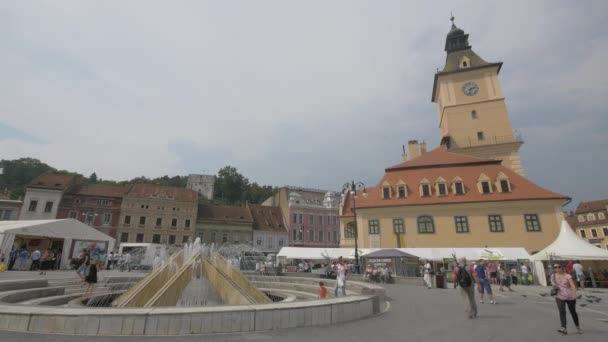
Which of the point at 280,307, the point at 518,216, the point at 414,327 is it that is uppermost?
the point at 518,216

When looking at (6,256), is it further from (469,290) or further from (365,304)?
(469,290)

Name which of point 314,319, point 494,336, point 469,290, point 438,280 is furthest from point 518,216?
point 314,319

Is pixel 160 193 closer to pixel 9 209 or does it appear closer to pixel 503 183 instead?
pixel 9 209

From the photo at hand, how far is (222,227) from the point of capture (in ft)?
181

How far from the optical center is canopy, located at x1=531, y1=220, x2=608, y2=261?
19.4 meters

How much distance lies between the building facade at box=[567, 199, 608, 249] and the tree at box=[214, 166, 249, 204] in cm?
8346

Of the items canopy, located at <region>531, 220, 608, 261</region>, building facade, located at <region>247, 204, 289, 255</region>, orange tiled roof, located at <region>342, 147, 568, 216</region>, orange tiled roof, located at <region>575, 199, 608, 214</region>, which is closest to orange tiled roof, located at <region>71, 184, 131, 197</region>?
building facade, located at <region>247, 204, 289, 255</region>

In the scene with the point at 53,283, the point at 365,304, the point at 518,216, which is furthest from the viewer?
the point at 518,216

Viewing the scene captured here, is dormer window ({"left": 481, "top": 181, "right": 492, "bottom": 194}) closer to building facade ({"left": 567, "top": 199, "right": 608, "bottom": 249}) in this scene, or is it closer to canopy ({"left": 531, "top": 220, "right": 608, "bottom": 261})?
canopy ({"left": 531, "top": 220, "right": 608, "bottom": 261})

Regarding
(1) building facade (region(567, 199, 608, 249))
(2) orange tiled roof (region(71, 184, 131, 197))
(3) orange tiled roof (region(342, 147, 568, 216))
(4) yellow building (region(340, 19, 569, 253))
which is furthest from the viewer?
(1) building facade (region(567, 199, 608, 249))

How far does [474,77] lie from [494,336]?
44302mm

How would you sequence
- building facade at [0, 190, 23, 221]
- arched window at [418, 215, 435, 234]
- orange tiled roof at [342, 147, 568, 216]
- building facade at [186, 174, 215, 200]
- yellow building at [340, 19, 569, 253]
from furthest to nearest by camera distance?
1. building facade at [186, 174, 215, 200]
2. building facade at [0, 190, 23, 221]
3. arched window at [418, 215, 435, 234]
4. orange tiled roof at [342, 147, 568, 216]
5. yellow building at [340, 19, 569, 253]

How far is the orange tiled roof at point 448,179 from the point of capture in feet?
99.3

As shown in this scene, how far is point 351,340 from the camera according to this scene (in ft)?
19.6
